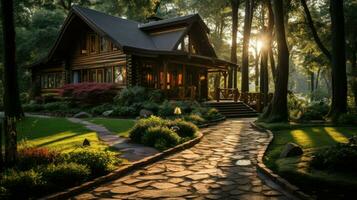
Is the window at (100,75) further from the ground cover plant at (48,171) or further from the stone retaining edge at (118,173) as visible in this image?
the ground cover plant at (48,171)

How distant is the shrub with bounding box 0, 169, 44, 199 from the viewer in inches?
219

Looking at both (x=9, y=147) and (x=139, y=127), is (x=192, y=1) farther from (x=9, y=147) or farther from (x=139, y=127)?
(x=9, y=147)

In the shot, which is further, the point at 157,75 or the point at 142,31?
the point at 142,31

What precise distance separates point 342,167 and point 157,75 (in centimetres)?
2156

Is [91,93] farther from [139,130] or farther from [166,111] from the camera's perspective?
[139,130]

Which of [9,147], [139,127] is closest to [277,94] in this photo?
[139,127]

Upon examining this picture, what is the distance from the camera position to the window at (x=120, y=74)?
1057 inches

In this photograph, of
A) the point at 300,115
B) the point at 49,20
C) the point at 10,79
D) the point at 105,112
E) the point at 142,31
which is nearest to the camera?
the point at 10,79

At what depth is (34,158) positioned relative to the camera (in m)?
7.13

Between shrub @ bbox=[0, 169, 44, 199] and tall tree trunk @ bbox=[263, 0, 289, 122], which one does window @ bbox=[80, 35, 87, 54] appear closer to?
tall tree trunk @ bbox=[263, 0, 289, 122]

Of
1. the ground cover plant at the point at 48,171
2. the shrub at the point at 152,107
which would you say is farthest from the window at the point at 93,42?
the ground cover plant at the point at 48,171

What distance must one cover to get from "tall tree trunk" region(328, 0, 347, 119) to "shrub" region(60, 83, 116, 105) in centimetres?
1495

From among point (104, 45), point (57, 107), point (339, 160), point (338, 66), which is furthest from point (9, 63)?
point (338, 66)

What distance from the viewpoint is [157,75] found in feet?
90.1
